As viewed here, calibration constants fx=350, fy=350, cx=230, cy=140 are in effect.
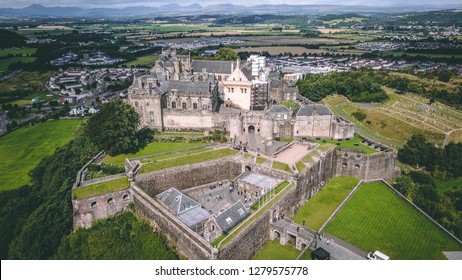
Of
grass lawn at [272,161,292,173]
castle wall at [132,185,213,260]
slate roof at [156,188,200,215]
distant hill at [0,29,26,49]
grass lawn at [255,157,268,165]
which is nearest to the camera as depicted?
castle wall at [132,185,213,260]

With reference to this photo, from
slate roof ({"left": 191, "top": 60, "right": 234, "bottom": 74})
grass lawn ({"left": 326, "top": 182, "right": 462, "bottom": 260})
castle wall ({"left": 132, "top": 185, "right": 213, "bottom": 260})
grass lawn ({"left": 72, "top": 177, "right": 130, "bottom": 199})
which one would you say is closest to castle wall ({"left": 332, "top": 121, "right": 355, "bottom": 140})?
grass lawn ({"left": 326, "top": 182, "right": 462, "bottom": 260})

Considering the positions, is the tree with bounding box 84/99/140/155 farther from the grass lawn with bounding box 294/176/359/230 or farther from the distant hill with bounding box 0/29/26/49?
the grass lawn with bounding box 294/176/359/230

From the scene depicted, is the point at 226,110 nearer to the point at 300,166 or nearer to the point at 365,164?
the point at 300,166

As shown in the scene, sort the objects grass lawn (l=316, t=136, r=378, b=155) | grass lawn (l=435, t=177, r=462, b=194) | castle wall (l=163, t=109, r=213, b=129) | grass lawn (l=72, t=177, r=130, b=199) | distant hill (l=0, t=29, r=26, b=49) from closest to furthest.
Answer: grass lawn (l=72, t=177, r=130, b=199) → grass lawn (l=435, t=177, r=462, b=194) → grass lawn (l=316, t=136, r=378, b=155) → castle wall (l=163, t=109, r=213, b=129) → distant hill (l=0, t=29, r=26, b=49)

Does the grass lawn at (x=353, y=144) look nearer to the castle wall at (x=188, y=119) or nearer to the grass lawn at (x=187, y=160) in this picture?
the grass lawn at (x=187, y=160)

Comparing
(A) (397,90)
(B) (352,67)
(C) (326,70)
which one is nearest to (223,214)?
(A) (397,90)

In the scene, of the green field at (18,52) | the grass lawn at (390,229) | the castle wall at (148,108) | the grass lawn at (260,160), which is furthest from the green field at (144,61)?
the grass lawn at (390,229)

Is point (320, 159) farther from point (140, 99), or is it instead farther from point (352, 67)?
point (352, 67)

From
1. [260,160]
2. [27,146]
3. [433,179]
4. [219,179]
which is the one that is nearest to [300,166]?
[260,160]
